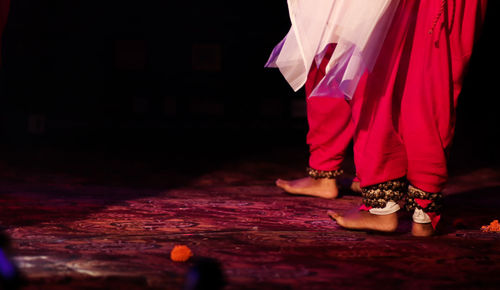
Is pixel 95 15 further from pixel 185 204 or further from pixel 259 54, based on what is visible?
pixel 185 204

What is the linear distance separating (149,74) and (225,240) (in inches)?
115

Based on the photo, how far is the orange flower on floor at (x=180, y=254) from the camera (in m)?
1.20

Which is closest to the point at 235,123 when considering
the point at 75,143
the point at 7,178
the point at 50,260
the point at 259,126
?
the point at 259,126

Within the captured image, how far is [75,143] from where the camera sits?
375 centimetres

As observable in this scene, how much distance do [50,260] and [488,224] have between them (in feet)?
3.97

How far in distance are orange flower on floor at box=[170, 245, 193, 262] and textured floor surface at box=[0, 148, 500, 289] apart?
0.01 m

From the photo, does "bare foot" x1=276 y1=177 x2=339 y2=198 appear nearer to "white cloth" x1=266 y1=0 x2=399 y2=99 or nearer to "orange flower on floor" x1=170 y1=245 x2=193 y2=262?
"white cloth" x1=266 y1=0 x2=399 y2=99

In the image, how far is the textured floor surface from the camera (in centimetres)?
111

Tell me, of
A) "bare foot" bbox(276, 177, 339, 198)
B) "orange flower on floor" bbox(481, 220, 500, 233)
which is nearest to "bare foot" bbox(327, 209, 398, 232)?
"orange flower on floor" bbox(481, 220, 500, 233)

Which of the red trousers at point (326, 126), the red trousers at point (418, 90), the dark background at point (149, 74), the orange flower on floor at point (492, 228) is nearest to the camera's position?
the red trousers at point (418, 90)

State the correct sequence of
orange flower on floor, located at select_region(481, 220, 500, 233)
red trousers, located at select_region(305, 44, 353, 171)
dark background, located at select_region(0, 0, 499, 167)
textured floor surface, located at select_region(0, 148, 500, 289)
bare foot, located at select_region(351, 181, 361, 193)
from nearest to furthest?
textured floor surface, located at select_region(0, 148, 500, 289) < orange flower on floor, located at select_region(481, 220, 500, 233) < red trousers, located at select_region(305, 44, 353, 171) < bare foot, located at select_region(351, 181, 361, 193) < dark background, located at select_region(0, 0, 499, 167)

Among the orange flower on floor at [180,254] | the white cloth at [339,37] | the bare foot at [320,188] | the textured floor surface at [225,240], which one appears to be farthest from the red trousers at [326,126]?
the orange flower on floor at [180,254]

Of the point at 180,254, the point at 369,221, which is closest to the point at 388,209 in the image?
the point at 369,221

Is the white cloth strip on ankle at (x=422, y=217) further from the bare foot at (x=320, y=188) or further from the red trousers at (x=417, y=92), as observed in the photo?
the bare foot at (x=320, y=188)
